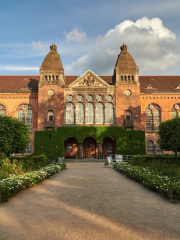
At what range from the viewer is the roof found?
4766 centimetres

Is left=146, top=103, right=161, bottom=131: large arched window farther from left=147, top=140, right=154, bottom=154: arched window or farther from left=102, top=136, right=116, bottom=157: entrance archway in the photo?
left=102, top=136, right=116, bottom=157: entrance archway

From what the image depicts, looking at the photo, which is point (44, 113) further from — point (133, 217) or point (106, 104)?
point (133, 217)

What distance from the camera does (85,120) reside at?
145ft

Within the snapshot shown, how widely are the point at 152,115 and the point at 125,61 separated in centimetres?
1309

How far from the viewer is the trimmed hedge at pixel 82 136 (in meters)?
41.2

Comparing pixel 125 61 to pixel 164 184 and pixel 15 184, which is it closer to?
pixel 164 184

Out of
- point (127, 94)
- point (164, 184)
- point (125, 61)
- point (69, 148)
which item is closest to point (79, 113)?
point (69, 148)

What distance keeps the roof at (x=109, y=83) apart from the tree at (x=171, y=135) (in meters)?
15.3

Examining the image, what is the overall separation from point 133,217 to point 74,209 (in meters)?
2.16

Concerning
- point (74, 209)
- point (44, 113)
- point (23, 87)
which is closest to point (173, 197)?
point (74, 209)

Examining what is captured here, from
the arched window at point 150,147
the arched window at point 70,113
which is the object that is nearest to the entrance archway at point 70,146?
the arched window at point 70,113

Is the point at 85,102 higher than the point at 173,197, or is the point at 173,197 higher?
the point at 85,102

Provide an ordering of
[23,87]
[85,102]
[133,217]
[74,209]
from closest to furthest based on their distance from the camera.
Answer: [133,217] < [74,209] < [85,102] < [23,87]

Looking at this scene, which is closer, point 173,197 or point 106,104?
point 173,197
